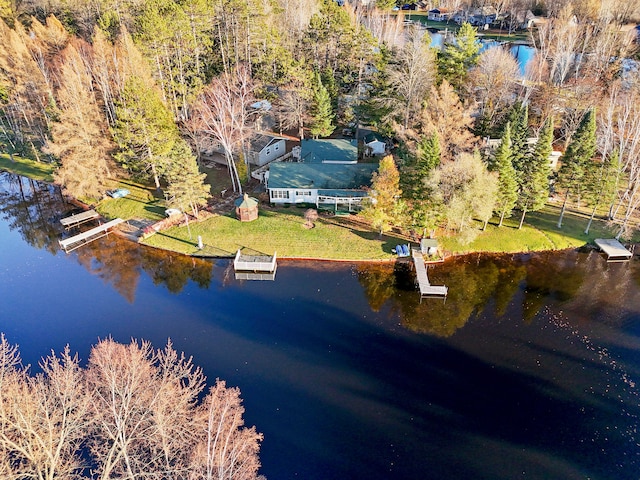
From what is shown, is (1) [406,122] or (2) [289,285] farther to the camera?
(1) [406,122]

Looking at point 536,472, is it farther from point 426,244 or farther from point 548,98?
point 548,98

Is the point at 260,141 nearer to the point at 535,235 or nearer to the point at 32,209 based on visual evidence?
the point at 32,209

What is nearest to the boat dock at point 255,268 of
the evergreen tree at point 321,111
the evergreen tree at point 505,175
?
the evergreen tree at point 505,175

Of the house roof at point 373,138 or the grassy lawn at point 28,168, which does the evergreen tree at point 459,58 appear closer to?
the house roof at point 373,138

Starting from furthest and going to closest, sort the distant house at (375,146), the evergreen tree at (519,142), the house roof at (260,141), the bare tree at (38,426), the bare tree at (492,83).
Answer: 1. the distant house at (375,146)
2. the house roof at (260,141)
3. the bare tree at (492,83)
4. the evergreen tree at (519,142)
5. the bare tree at (38,426)

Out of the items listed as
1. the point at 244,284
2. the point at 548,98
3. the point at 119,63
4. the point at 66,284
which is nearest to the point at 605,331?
the point at 244,284
